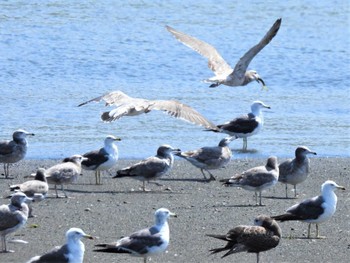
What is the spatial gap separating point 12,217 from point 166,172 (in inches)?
163

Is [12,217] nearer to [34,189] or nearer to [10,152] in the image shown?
[34,189]

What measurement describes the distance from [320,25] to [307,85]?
30.1 feet

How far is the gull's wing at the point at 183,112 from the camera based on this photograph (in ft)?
52.6

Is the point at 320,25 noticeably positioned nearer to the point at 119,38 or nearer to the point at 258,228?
the point at 119,38

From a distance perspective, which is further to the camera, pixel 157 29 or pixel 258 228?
pixel 157 29

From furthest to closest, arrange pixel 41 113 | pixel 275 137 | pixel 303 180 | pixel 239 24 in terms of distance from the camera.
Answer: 1. pixel 239 24
2. pixel 41 113
3. pixel 275 137
4. pixel 303 180

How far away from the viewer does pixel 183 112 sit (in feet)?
53.3

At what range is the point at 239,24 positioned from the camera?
33.1 metres

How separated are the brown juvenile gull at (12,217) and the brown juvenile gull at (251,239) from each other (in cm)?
197

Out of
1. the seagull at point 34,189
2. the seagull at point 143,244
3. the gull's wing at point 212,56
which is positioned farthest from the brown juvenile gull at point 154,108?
the seagull at point 143,244

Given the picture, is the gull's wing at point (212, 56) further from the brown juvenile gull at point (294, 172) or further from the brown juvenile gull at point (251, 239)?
the brown juvenile gull at point (251, 239)

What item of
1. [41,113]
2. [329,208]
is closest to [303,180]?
[329,208]

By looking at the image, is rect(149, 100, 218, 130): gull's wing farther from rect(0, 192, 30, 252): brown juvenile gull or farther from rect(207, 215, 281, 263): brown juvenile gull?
rect(207, 215, 281, 263): brown juvenile gull

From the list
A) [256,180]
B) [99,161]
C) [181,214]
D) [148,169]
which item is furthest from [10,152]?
[256,180]
